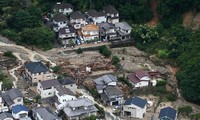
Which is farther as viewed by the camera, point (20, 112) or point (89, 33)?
point (89, 33)

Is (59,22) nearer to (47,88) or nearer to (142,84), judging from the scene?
(142,84)

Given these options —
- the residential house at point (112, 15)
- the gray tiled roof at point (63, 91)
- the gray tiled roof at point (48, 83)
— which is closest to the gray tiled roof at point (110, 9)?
the residential house at point (112, 15)

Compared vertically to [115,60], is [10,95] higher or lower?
lower

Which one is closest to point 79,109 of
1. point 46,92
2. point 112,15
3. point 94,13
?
point 46,92

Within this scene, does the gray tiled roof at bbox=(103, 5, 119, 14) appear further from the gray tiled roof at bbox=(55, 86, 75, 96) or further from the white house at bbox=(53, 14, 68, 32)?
the gray tiled roof at bbox=(55, 86, 75, 96)

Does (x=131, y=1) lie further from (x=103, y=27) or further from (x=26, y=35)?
(x=26, y=35)

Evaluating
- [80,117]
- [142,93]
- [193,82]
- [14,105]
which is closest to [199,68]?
[193,82]

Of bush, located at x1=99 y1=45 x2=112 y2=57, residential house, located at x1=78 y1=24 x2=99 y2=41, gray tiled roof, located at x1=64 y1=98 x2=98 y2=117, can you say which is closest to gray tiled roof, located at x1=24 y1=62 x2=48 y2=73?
gray tiled roof, located at x1=64 y1=98 x2=98 y2=117
